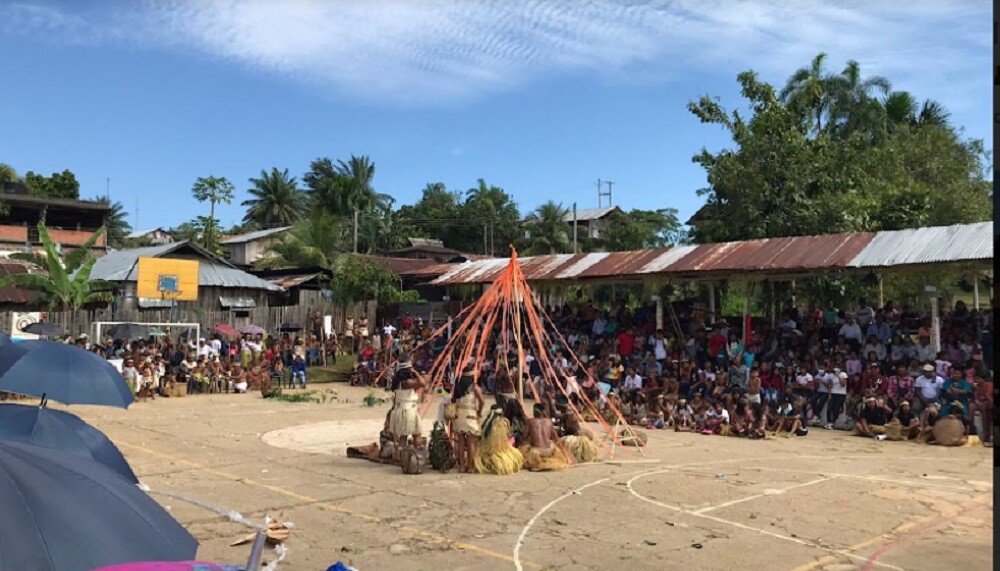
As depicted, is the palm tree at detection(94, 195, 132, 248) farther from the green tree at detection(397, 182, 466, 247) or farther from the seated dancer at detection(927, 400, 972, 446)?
the seated dancer at detection(927, 400, 972, 446)

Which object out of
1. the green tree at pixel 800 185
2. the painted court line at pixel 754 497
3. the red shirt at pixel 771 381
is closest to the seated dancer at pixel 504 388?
the painted court line at pixel 754 497

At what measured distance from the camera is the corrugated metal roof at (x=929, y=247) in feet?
52.4

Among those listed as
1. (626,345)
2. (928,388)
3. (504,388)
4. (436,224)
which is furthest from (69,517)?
(436,224)

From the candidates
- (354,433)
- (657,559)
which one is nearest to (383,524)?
(657,559)

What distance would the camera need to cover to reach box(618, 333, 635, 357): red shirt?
2192cm

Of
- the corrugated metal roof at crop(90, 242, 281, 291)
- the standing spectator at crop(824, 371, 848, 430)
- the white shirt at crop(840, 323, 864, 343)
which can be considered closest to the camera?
the standing spectator at crop(824, 371, 848, 430)

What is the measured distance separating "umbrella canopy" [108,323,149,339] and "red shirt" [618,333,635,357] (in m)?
14.3

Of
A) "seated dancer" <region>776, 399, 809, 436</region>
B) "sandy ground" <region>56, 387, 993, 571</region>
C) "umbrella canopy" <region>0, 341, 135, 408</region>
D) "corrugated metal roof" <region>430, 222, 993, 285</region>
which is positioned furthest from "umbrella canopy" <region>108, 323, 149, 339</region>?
"umbrella canopy" <region>0, 341, 135, 408</region>

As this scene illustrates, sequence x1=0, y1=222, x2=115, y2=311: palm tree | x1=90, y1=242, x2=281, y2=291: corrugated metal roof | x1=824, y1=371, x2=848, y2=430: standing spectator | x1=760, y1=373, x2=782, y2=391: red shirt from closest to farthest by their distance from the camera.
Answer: x1=824, y1=371, x2=848, y2=430: standing spectator, x1=760, y1=373, x2=782, y2=391: red shirt, x1=0, y1=222, x2=115, y2=311: palm tree, x1=90, y1=242, x2=281, y2=291: corrugated metal roof

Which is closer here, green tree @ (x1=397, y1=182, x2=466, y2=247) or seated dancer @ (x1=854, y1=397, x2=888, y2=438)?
seated dancer @ (x1=854, y1=397, x2=888, y2=438)

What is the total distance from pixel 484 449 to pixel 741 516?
147 inches

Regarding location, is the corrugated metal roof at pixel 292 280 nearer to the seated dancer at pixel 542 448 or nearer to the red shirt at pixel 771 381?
the red shirt at pixel 771 381

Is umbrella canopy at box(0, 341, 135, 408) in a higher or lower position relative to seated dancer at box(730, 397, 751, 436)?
higher

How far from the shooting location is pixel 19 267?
3181cm
